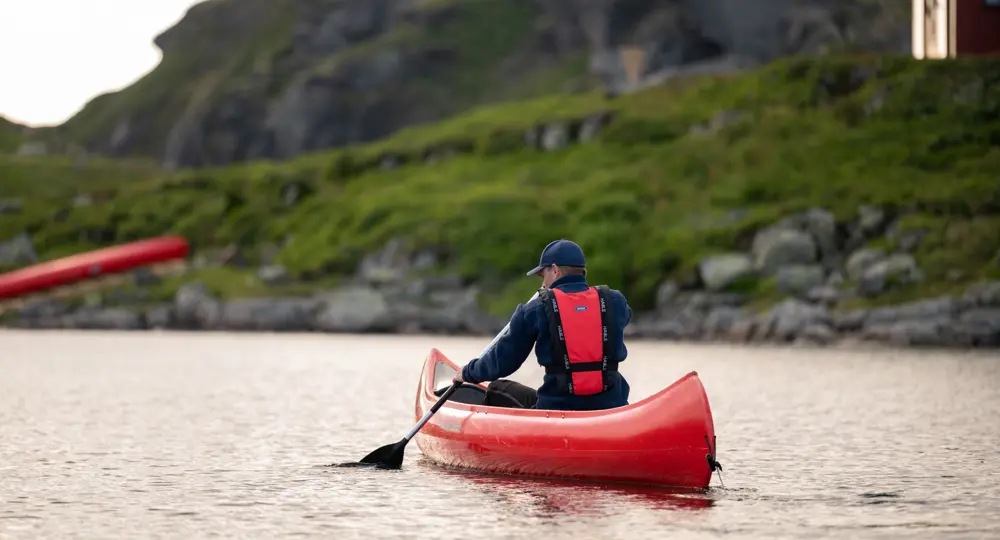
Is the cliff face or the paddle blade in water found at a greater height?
the cliff face

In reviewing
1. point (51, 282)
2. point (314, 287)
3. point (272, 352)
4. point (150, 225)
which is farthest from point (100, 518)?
point (150, 225)

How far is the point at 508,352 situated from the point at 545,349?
0.51 m

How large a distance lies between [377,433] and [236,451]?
3493mm

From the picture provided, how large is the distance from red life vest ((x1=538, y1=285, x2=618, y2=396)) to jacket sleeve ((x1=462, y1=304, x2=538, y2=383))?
343mm

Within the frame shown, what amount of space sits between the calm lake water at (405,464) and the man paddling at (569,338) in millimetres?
1186

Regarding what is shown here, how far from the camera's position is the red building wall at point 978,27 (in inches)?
3282

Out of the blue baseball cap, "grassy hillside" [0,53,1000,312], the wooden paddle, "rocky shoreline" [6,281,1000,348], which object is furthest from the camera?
"grassy hillside" [0,53,1000,312]

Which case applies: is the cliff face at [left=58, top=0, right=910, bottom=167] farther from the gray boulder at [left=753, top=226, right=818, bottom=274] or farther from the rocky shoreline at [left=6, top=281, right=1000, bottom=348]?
the gray boulder at [left=753, top=226, right=818, bottom=274]

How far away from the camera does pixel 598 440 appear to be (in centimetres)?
1736

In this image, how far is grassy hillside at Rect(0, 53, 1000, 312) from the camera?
7481 cm

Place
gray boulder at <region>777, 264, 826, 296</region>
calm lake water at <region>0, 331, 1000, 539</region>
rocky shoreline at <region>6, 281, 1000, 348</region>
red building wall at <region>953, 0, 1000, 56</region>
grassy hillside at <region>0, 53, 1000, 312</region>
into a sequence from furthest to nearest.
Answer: red building wall at <region>953, 0, 1000, 56</region> < grassy hillside at <region>0, 53, 1000, 312</region> < gray boulder at <region>777, 264, 826, 296</region> < rocky shoreline at <region>6, 281, 1000, 348</region> < calm lake water at <region>0, 331, 1000, 539</region>

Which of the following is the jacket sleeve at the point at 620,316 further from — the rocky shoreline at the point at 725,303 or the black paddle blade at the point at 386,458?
the rocky shoreline at the point at 725,303

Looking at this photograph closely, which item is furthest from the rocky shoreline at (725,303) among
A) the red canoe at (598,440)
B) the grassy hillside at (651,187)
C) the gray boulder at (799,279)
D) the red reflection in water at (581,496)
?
the red reflection in water at (581,496)

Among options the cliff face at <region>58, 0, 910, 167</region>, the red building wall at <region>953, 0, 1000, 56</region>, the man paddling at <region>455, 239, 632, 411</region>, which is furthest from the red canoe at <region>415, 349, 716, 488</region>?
the cliff face at <region>58, 0, 910, 167</region>
